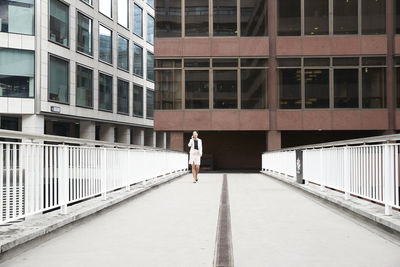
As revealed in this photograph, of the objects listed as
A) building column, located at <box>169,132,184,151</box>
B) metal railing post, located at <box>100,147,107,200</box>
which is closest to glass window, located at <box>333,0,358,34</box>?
building column, located at <box>169,132,184,151</box>

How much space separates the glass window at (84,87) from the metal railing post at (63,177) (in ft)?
89.1

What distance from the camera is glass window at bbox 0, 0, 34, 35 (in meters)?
27.9

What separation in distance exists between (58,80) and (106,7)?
10400 millimetres

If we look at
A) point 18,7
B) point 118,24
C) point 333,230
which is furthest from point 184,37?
point 333,230

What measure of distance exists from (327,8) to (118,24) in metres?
20.8

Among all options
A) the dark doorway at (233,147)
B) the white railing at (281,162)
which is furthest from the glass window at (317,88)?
the dark doorway at (233,147)

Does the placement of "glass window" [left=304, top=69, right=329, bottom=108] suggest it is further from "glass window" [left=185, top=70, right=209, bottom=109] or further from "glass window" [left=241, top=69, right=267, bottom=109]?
"glass window" [left=185, top=70, right=209, bottom=109]

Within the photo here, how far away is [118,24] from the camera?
40375mm

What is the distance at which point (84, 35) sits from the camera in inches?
1356

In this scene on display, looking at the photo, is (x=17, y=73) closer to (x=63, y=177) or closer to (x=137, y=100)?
(x=137, y=100)

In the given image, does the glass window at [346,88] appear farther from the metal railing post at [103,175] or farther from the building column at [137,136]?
the building column at [137,136]

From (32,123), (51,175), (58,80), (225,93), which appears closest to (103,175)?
(51,175)

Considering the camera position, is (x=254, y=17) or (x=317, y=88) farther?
(x=254, y=17)

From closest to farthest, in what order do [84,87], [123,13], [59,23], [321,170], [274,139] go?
[321,170] < [274,139] < [59,23] < [84,87] < [123,13]
